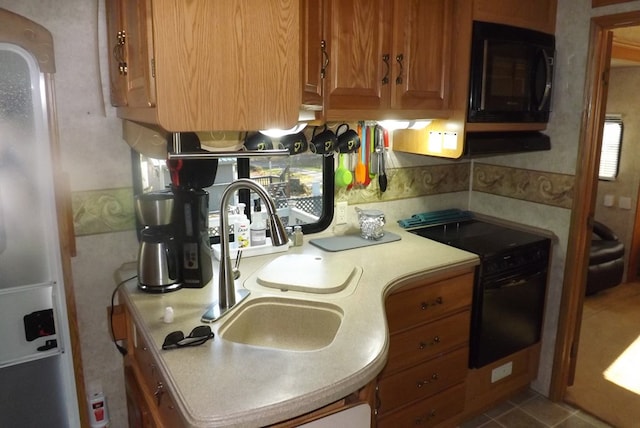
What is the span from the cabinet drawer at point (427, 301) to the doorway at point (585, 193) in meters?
0.75

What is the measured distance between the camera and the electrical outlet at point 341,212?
256 cm

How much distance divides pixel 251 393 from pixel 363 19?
5.07 feet

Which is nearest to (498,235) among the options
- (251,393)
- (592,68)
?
(592,68)

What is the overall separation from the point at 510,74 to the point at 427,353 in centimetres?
145

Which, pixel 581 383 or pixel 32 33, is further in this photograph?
Result: pixel 581 383

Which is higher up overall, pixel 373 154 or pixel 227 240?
pixel 373 154

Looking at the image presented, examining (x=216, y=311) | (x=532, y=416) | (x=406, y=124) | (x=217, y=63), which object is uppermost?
(x=217, y=63)

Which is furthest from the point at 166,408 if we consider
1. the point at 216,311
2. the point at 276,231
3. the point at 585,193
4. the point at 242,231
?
the point at 585,193

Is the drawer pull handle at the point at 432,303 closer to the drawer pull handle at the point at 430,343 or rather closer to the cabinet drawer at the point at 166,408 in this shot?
the drawer pull handle at the point at 430,343

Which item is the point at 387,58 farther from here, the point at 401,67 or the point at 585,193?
the point at 585,193

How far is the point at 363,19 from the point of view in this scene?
6.36ft

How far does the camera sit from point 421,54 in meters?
2.13

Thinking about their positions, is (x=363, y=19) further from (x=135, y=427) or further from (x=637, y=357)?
(x=637, y=357)

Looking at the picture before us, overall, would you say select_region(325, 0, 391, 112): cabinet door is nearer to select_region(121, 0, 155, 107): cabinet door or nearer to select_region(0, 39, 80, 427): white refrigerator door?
select_region(121, 0, 155, 107): cabinet door
